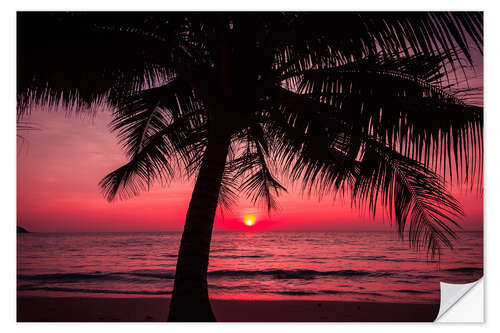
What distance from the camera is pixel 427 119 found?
238 cm

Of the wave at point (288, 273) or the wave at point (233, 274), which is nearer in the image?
the wave at point (233, 274)

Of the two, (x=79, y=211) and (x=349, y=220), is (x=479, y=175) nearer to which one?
(x=349, y=220)

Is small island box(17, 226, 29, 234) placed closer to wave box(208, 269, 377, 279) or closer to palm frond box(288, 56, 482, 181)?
palm frond box(288, 56, 482, 181)

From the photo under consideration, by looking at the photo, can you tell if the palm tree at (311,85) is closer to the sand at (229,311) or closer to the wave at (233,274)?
the sand at (229,311)

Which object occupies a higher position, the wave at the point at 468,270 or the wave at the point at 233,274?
the wave at the point at 468,270

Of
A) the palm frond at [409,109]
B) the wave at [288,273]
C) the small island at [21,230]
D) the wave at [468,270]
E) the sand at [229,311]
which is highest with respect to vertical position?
the palm frond at [409,109]

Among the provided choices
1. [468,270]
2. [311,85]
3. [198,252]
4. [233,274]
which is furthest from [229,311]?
[233,274]

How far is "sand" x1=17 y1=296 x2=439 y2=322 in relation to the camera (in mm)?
2850

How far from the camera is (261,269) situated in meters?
9.20

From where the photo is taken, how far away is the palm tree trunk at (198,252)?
2646 millimetres

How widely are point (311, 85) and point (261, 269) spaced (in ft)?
23.4

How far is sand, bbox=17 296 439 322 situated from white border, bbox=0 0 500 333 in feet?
0.52
